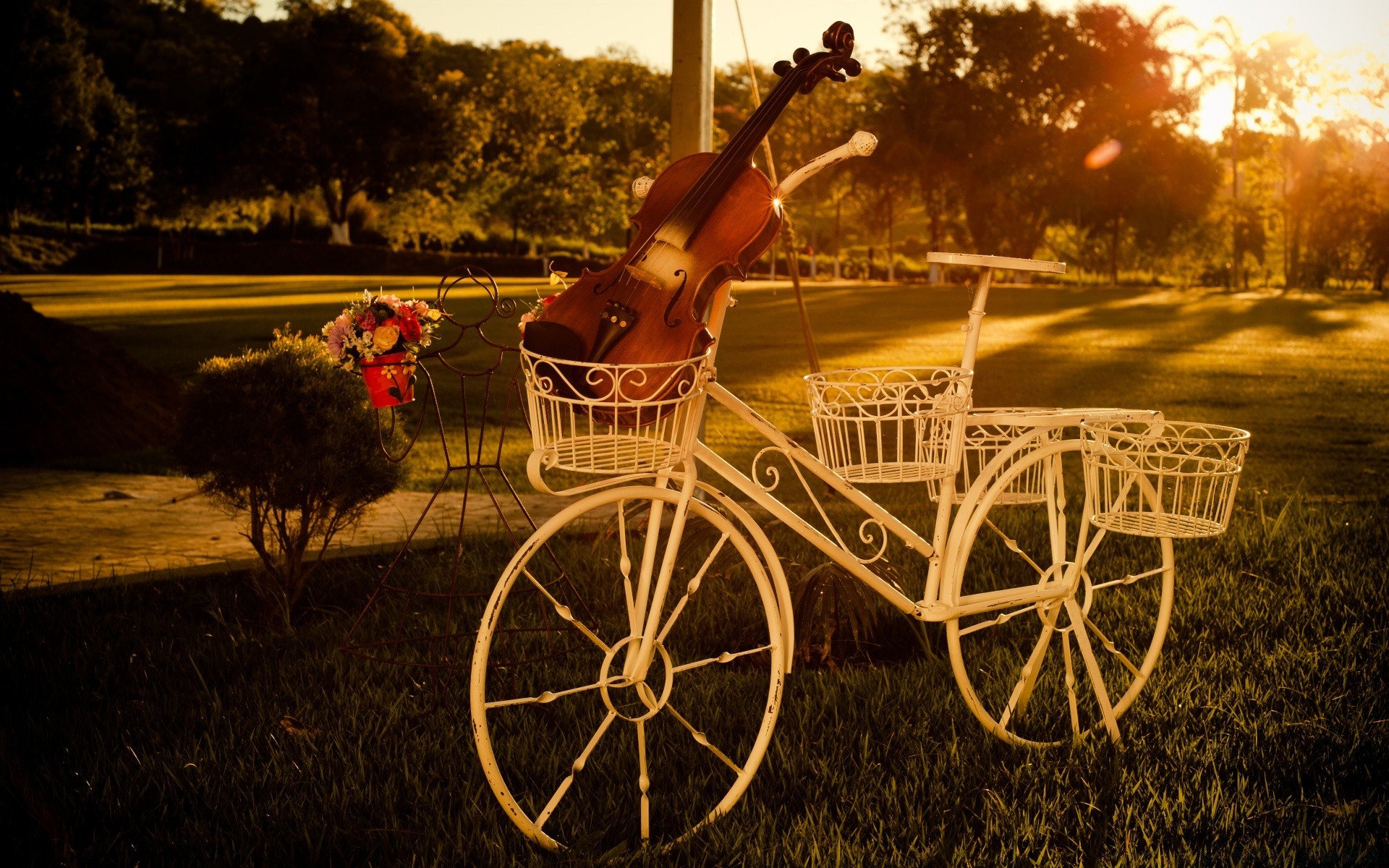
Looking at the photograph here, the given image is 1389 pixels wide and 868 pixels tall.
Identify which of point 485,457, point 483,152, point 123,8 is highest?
point 123,8

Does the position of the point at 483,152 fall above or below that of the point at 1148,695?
above

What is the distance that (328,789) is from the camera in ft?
11.1

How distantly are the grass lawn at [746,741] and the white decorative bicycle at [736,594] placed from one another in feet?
0.16

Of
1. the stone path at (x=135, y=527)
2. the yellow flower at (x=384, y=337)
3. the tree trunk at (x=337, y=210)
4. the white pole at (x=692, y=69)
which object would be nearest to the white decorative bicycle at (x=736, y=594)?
the yellow flower at (x=384, y=337)

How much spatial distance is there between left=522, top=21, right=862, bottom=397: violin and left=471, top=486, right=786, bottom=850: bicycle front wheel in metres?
0.41

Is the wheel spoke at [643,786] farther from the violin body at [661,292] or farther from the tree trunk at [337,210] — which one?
the tree trunk at [337,210]

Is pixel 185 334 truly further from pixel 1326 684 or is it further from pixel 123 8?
pixel 123 8

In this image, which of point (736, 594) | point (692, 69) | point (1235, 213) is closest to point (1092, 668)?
point (736, 594)

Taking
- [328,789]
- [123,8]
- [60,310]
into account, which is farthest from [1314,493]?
[123,8]

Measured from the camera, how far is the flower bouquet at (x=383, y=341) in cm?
362

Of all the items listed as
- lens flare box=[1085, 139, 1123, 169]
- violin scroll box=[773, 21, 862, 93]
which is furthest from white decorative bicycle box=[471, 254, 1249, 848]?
lens flare box=[1085, 139, 1123, 169]

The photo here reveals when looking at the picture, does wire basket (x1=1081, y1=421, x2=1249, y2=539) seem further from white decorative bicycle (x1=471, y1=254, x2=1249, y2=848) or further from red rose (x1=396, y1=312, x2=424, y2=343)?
red rose (x1=396, y1=312, x2=424, y2=343)

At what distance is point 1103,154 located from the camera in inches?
1772

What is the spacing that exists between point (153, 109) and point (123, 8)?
27.4 feet
